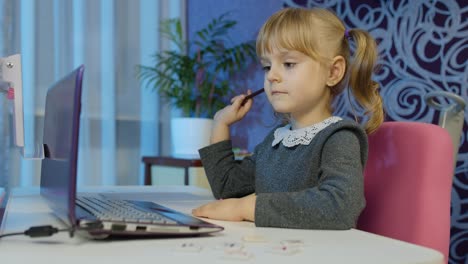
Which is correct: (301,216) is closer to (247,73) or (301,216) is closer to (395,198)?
(395,198)

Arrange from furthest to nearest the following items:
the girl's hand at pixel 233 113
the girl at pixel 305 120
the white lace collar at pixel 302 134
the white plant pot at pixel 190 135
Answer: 1. the white plant pot at pixel 190 135
2. the girl's hand at pixel 233 113
3. the white lace collar at pixel 302 134
4. the girl at pixel 305 120

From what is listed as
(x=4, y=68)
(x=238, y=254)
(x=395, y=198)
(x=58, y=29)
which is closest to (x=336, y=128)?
(x=395, y=198)

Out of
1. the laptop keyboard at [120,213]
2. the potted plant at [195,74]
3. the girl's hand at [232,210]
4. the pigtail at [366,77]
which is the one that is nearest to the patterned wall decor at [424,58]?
the potted plant at [195,74]

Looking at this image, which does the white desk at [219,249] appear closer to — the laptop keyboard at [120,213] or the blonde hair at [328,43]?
the laptop keyboard at [120,213]

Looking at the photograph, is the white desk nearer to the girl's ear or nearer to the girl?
the girl

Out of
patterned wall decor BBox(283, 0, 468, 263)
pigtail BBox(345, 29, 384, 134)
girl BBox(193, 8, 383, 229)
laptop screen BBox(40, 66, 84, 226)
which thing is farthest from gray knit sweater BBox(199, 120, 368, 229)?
patterned wall decor BBox(283, 0, 468, 263)

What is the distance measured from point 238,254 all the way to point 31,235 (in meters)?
0.24

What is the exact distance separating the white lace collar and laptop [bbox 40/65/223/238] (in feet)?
1.27

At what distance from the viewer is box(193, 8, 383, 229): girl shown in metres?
0.98

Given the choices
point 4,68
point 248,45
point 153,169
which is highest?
point 248,45

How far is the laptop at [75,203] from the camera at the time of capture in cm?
64

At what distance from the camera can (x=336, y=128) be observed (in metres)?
1.01

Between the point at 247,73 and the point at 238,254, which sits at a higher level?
the point at 247,73

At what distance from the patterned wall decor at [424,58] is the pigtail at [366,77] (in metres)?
1.45
